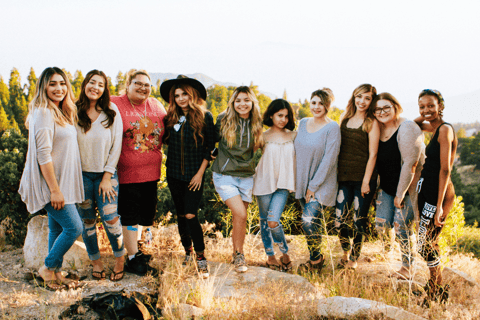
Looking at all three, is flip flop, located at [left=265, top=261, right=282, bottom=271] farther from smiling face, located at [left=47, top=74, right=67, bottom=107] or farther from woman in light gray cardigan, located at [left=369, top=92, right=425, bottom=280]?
smiling face, located at [left=47, top=74, right=67, bottom=107]

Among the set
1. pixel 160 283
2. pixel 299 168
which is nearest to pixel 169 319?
pixel 160 283

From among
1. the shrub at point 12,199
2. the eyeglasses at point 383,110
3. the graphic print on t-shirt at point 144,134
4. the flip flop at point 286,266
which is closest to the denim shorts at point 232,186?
the graphic print on t-shirt at point 144,134

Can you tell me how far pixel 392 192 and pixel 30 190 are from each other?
382cm

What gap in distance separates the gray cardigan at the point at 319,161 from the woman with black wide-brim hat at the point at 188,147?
43.3 inches

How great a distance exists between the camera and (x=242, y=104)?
151 inches

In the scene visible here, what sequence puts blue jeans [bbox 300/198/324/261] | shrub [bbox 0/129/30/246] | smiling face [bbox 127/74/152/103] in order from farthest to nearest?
shrub [bbox 0/129/30/246] → blue jeans [bbox 300/198/324/261] → smiling face [bbox 127/74/152/103]

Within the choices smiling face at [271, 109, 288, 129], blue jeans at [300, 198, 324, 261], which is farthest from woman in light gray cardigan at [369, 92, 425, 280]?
smiling face at [271, 109, 288, 129]

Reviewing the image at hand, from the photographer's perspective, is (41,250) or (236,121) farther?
(41,250)

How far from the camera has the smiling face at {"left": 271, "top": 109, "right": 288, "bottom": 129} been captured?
3.99 meters

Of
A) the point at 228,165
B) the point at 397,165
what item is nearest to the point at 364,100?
the point at 397,165

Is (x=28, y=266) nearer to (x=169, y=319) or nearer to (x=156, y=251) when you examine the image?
(x=156, y=251)

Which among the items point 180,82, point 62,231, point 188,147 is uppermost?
point 180,82

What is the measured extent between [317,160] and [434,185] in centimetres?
123

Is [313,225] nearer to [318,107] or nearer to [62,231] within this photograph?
[318,107]
